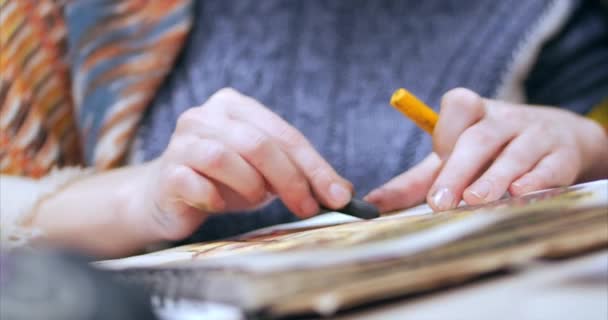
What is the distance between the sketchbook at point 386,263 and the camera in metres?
0.22

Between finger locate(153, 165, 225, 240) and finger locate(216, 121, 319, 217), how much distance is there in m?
0.03

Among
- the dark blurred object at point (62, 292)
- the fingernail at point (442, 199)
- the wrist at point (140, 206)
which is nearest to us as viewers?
the dark blurred object at point (62, 292)

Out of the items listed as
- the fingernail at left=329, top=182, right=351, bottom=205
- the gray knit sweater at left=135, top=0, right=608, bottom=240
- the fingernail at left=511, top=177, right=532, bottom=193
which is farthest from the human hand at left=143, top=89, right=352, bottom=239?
the gray knit sweater at left=135, top=0, right=608, bottom=240

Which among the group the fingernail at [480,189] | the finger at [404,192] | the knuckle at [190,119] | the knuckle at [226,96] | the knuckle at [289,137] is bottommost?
the finger at [404,192]

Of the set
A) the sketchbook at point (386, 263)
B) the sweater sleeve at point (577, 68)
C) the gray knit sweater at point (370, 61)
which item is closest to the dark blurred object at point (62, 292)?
the sketchbook at point (386, 263)

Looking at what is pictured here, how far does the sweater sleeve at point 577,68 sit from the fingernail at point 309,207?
0.41 meters

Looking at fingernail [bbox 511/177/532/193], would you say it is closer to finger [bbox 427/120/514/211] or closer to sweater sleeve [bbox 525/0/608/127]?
finger [bbox 427/120/514/211]

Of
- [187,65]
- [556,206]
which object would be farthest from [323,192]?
[187,65]

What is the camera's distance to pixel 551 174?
1.65 feet

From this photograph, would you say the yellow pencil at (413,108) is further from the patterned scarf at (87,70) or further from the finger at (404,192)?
the patterned scarf at (87,70)

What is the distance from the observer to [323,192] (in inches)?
19.1

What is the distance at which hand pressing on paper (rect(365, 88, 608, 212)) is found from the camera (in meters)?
0.48

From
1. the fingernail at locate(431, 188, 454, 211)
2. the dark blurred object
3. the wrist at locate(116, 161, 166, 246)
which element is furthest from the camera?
the wrist at locate(116, 161, 166, 246)

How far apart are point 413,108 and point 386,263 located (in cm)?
29
